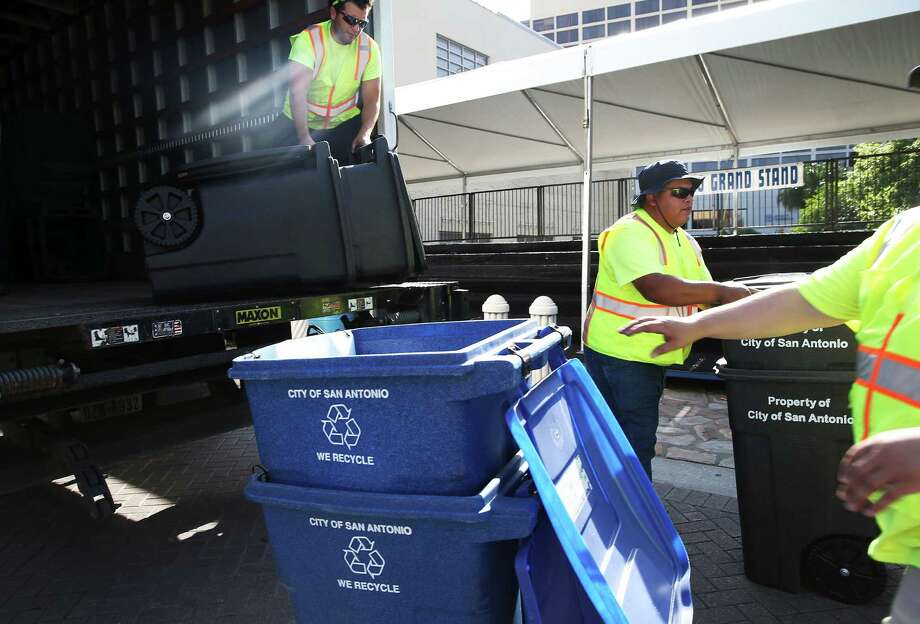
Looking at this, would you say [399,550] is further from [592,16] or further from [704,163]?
[592,16]

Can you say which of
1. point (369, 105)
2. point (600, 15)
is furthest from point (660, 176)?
point (600, 15)

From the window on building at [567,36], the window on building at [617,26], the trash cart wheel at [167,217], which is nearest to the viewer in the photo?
the trash cart wheel at [167,217]

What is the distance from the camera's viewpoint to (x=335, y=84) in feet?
12.6

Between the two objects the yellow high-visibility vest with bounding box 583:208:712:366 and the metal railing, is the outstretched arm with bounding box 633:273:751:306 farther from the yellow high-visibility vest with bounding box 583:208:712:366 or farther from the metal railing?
the metal railing

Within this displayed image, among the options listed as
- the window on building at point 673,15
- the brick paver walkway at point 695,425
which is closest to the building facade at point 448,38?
the brick paver walkway at point 695,425

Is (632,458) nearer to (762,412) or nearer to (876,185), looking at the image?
(762,412)

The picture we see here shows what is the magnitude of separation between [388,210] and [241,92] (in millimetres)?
1559

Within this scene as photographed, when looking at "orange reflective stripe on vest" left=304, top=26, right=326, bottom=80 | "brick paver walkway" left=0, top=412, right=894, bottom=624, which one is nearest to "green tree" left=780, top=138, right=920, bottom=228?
"brick paver walkway" left=0, top=412, right=894, bottom=624

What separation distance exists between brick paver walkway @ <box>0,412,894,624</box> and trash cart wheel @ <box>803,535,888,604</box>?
55 mm

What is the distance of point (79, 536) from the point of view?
3508 millimetres

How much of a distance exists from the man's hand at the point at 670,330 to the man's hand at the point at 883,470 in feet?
2.35

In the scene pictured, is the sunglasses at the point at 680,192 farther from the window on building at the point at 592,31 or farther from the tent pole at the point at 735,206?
the window on building at the point at 592,31

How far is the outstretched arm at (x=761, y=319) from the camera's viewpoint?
1.58m

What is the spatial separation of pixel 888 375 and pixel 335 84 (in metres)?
3.39
